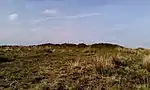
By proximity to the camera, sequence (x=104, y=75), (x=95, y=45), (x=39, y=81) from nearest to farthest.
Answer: (x=39, y=81), (x=104, y=75), (x=95, y=45)

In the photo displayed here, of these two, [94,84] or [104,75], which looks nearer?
[94,84]

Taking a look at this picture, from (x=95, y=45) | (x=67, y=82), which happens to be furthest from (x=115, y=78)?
(x=95, y=45)

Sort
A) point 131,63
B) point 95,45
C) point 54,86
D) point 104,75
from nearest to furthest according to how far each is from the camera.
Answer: point 54,86 < point 104,75 < point 131,63 < point 95,45

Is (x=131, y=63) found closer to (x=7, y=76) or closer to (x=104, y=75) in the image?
(x=104, y=75)

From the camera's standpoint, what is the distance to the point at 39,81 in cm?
1168

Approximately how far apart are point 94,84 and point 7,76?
117 inches

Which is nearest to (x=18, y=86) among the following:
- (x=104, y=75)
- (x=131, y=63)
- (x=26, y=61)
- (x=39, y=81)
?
(x=39, y=81)

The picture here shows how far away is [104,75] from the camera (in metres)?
12.6

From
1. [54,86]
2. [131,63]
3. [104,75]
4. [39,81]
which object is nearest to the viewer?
[54,86]

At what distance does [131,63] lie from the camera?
1505 cm

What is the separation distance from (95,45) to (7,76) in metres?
13.1

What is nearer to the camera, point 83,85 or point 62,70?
point 83,85

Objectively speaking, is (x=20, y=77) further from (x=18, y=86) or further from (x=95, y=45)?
(x=95, y=45)

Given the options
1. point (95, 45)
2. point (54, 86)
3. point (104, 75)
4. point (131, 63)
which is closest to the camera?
point (54, 86)
